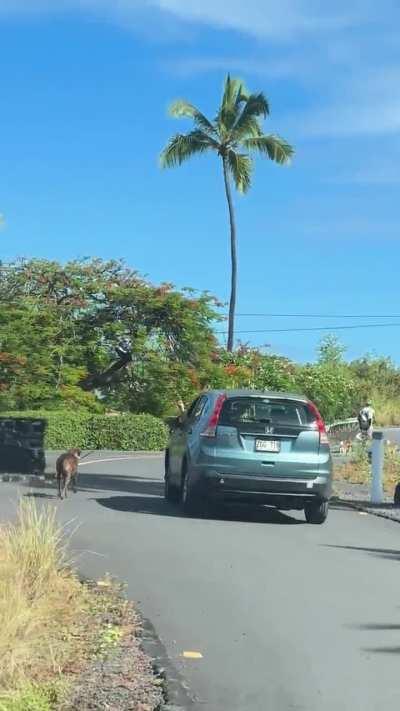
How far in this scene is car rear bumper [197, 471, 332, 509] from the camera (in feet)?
45.1

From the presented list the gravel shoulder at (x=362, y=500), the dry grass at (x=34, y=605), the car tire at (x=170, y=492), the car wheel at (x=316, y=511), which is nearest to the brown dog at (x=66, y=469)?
the car tire at (x=170, y=492)

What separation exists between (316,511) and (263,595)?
5.39 metres

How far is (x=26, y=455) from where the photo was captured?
2097 cm

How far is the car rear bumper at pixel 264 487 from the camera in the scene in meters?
13.8

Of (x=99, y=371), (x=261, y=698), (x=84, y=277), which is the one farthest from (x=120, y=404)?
(x=261, y=698)

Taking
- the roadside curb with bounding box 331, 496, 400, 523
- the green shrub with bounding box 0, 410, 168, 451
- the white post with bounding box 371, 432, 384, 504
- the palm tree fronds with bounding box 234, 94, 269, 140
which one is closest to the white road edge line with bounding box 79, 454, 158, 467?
the green shrub with bounding box 0, 410, 168, 451

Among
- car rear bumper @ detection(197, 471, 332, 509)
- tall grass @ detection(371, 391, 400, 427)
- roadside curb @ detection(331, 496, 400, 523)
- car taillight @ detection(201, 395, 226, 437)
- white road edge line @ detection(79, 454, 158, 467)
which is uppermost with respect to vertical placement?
tall grass @ detection(371, 391, 400, 427)

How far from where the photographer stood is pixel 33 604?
7176mm

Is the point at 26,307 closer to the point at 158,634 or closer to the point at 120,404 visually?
the point at 120,404

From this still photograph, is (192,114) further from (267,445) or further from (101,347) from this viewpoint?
(267,445)

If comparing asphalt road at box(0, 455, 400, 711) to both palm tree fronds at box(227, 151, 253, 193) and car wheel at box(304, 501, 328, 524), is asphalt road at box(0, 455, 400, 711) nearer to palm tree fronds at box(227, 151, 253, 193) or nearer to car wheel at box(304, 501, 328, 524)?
car wheel at box(304, 501, 328, 524)

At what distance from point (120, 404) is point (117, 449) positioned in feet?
15.5

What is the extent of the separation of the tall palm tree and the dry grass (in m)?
34.7

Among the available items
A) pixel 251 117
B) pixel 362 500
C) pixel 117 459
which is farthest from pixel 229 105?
pixel 362 500
